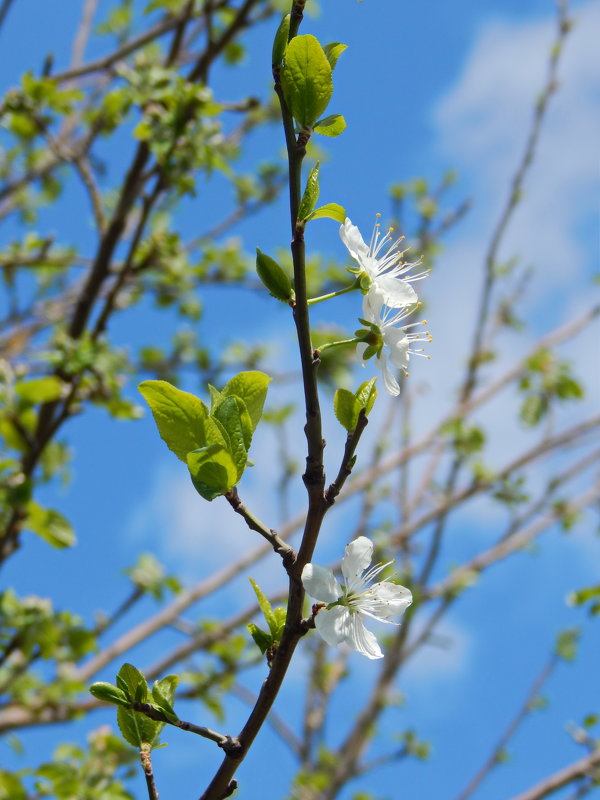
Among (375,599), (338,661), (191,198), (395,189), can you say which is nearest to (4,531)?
(191,198)

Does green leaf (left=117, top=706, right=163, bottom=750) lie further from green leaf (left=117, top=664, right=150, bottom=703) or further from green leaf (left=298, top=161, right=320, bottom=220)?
green leaf (left=298, top=161, right=320, bottom=220)

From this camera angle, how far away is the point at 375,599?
3.12 ft

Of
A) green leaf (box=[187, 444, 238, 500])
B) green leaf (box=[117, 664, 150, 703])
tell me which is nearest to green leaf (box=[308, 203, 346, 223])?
green leaf (box=[187, 444, 238, 500])

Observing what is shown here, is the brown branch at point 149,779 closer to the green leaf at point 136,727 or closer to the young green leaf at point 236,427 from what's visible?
the green leaf at point 136,727

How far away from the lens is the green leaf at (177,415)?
828mm

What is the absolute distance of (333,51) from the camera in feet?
3.03

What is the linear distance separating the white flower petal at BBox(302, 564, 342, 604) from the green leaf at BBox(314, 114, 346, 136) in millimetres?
455

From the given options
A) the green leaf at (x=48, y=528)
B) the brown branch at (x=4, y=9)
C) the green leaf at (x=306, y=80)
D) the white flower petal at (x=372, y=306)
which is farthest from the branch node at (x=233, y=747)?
the brown branch at (x=4, y=9)

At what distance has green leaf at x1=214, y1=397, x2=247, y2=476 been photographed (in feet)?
2.72

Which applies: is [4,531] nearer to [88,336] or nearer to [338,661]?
[88,336]

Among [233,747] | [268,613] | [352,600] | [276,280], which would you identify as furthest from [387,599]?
[276,280]

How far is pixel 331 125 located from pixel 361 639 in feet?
1.77

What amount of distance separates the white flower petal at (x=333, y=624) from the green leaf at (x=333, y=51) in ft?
1.86

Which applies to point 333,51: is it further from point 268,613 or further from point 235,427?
point 268,613
